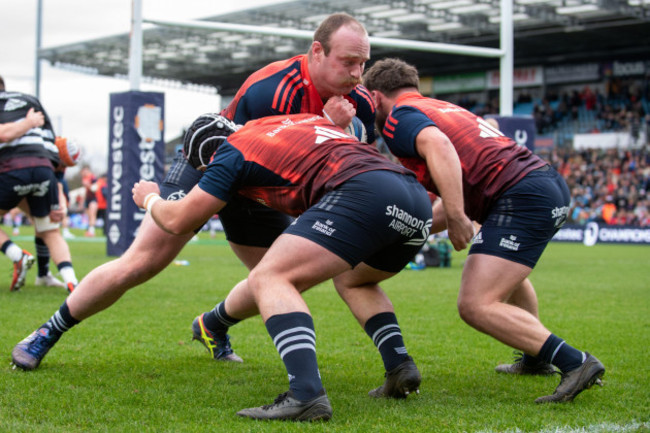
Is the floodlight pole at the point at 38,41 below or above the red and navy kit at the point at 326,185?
above

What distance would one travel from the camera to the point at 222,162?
3328mm

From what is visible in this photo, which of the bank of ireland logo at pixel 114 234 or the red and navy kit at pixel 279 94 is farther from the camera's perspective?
the bank of ireland logo at pixel 114 234

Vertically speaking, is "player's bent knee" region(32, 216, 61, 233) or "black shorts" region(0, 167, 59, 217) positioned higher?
"black shorts" region(0, 167, 59, 217)

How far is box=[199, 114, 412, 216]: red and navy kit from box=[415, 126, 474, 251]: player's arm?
1.31 ft

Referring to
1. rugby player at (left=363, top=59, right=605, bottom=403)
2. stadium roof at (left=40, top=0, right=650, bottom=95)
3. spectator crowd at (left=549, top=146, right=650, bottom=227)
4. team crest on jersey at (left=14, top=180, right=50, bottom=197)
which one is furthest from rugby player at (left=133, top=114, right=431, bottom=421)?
stadium roof at (left=40, top=0, right=650, bottom=95)

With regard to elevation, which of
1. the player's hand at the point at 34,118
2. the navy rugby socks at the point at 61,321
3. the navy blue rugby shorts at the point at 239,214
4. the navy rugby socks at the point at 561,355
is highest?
the player's hand at the point at 34,118

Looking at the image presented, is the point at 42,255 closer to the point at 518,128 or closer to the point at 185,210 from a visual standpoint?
the point at 185,210

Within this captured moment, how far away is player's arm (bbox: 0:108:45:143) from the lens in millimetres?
7238

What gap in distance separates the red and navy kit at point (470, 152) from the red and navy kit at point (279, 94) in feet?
1.55

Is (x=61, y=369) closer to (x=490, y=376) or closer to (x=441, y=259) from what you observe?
(x=490, y=376)

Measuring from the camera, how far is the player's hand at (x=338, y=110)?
4117mm

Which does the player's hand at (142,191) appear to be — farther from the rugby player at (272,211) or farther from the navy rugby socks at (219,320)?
the navy rugby socks at (219,320)

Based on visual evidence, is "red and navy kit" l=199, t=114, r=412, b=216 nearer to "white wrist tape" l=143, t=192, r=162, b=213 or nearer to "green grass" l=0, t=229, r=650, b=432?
"white wrist tape" l=143, t=192, r=162, b=213

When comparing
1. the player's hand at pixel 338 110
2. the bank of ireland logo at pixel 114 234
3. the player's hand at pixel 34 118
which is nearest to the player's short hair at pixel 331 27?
the player's hand at pixel 338 110
